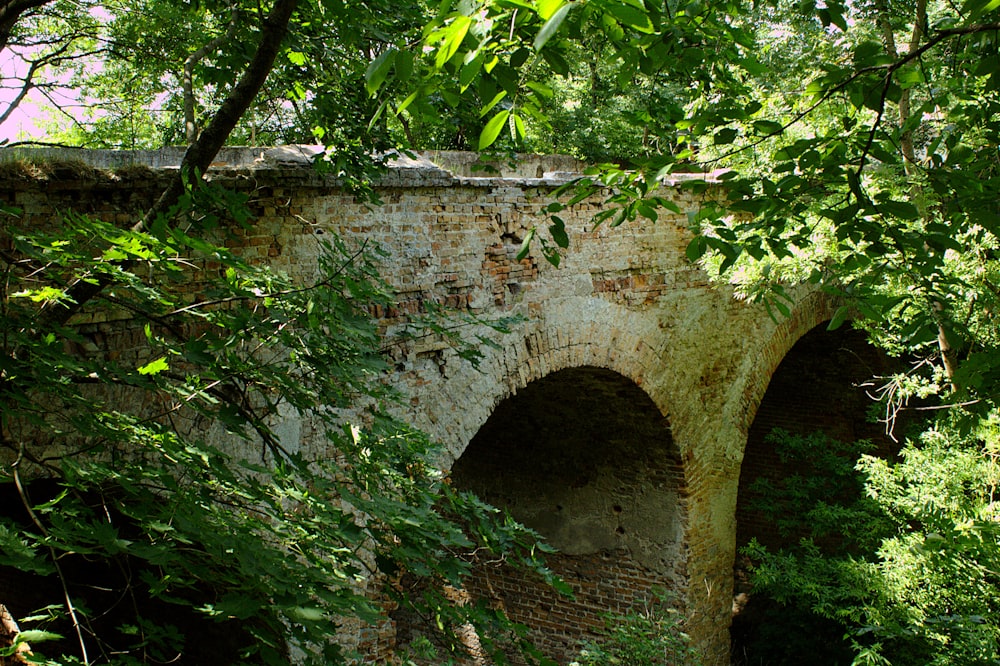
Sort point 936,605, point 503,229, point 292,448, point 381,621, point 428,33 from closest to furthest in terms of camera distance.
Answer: point 428,33 < point 292,448 < point 381,621 < point 503,229 < point 936,605

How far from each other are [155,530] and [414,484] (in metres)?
0.96

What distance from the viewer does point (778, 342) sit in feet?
26.4

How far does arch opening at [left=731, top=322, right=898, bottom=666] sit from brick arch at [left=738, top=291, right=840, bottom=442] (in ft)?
2.37

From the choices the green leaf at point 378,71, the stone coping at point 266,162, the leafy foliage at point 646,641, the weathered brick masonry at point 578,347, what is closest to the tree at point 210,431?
the stone coping at point 266,162

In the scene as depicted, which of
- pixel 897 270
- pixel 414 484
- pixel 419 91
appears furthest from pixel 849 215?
pixel 414 484

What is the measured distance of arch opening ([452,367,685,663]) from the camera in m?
7.30

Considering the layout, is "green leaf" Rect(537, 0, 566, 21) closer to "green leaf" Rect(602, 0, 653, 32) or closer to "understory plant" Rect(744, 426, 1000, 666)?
"green leaf" Rect(602, 0, 653, 32)

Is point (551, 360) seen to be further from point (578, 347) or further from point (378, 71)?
point (378, 71)

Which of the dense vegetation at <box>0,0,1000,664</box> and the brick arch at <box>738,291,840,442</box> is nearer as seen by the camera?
the dense vegetation at <box>0,0,1000,664</box>

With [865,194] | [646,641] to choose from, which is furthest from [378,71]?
[646,641]

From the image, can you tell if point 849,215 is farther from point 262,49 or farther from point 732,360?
point 732,360

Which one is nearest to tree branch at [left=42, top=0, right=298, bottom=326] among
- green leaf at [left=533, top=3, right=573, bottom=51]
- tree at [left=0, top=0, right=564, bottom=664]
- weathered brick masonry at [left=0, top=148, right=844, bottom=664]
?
tree at [left=0, top=0, right=564, bottom=664]

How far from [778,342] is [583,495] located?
2297 mm

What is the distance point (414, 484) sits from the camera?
3135mm
